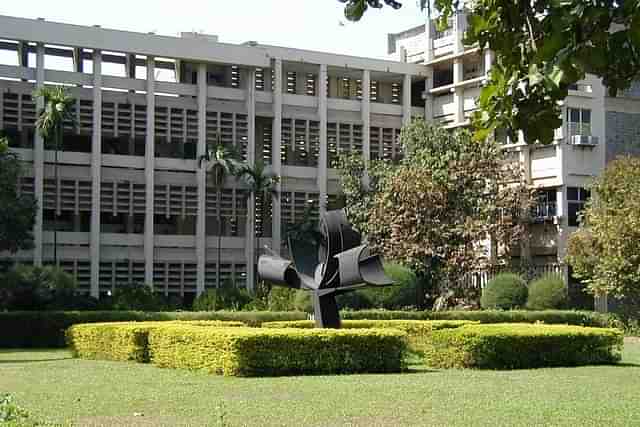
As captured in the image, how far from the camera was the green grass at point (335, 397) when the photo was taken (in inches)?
462

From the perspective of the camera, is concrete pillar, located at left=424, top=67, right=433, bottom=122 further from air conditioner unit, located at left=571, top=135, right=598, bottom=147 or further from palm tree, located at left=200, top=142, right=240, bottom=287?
palm tree, located at left=200, top=142, right=240, bottom=287

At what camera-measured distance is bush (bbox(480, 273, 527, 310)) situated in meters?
36.4

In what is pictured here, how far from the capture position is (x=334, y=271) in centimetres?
2159

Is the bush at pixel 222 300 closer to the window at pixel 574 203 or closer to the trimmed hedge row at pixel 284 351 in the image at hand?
the window at pixel 574 203

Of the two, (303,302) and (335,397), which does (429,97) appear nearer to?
(303,302)

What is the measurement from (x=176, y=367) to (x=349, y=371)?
3321 mm

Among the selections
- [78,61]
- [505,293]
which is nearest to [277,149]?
[78,61]

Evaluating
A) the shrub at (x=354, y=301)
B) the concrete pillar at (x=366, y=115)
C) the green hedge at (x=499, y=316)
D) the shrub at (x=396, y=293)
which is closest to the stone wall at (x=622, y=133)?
the green hedge at (x=499, y=316)

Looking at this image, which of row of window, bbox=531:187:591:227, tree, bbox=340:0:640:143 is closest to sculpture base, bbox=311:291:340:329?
tree, bbox=340:0:640:143

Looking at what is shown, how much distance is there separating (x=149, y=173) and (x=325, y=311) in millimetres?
22631

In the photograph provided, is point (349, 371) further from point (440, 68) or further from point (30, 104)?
point (440, 68)

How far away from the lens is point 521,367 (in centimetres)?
1967

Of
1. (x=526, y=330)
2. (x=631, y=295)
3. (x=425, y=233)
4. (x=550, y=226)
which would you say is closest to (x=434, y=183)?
(x=425, y=233)

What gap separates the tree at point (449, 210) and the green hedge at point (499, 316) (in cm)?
537
